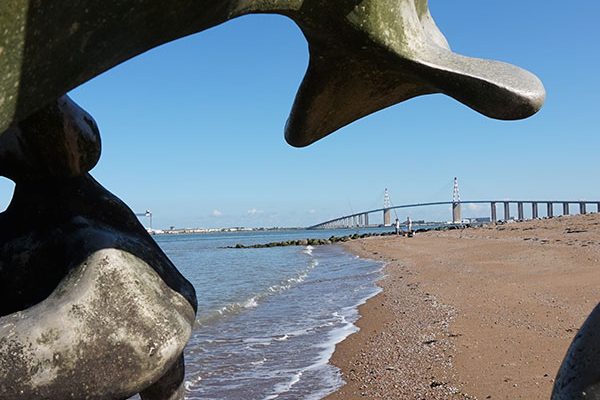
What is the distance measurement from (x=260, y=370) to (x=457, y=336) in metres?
2.85

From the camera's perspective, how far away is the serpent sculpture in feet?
5.03

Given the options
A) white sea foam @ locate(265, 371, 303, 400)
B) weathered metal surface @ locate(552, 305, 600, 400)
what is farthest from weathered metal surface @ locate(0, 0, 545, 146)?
white sea foam @ locate(265, 371, 303, 400)

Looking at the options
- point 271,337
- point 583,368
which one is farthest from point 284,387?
point 583,368

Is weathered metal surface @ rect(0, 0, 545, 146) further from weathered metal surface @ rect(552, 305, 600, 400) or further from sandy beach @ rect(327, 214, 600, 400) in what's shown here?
sandy beach @ rect(327, 214, 600, 400)

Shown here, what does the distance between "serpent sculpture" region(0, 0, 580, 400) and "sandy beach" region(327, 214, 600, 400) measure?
4.68m

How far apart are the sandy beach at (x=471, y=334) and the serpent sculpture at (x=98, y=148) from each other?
4677 mm

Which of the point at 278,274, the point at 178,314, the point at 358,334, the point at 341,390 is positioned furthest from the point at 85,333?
the point at 278,274

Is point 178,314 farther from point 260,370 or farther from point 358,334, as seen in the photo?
point 358,334

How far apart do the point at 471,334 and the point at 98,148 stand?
787cm

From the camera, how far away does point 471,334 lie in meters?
9.20

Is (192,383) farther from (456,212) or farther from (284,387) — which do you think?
(456,212)

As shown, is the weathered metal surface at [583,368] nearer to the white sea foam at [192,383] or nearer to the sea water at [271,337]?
the sea water at [271,337]

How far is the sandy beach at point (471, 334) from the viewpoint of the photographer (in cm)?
682

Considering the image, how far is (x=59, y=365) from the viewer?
5.24 ft
